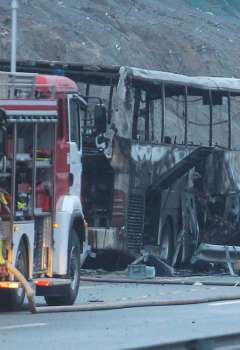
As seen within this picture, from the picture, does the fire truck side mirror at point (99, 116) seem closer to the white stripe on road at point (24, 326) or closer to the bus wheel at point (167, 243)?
the white stripe on road at point (24, 326)

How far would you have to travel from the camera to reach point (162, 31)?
5928 cm

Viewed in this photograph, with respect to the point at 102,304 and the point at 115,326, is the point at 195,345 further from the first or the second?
the point at 102,304

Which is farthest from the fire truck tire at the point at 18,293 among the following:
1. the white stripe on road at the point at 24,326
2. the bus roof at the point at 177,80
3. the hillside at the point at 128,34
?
the hillside at the point at 128,34

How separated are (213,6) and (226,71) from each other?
1236 cm

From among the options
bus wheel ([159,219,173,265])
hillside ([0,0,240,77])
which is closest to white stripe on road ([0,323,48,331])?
bus wheel ([159,219,173,265])

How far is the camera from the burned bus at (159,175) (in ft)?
91.5

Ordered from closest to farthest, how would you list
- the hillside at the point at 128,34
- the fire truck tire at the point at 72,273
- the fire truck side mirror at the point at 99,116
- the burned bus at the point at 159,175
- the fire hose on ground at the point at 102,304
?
1. the fire hose on ground at the point at 102,304
2. the fire truck tire at the point at 72,273
3. the fire truck side mirror at the point at 99,116
4. the burned bus at the point at 159,175
5. the hillside at the point at 128,34

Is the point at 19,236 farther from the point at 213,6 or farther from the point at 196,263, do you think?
the point at 213,6

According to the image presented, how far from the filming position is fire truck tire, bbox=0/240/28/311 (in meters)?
17.7

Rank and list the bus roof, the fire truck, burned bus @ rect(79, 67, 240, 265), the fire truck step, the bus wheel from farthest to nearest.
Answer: the bus wheel
the bus roof
burned bus @ rect(79, 67, 240, 265)
the fire truck step
the fire truck

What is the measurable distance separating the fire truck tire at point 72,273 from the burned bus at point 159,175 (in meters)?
5.78

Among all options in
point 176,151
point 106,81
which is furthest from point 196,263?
point 106,81

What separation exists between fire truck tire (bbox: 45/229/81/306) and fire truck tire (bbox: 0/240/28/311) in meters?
0.56

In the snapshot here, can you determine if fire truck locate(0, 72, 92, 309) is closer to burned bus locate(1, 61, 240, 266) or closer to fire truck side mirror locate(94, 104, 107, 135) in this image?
fire truck side mirror locate(94, 104, 107, 135)
